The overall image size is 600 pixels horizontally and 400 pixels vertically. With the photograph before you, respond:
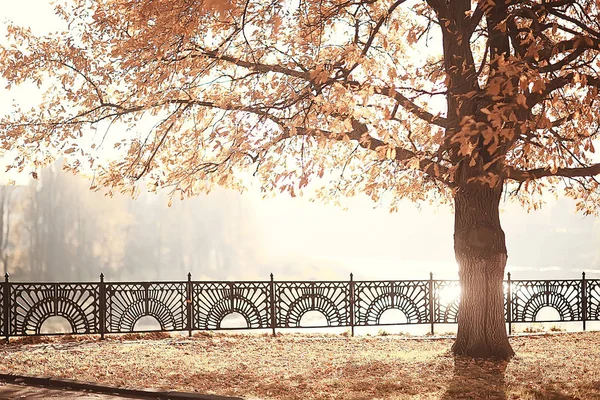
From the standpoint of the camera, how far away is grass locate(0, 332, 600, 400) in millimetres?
9758

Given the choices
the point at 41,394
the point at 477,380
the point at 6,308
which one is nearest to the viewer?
the point at 41,394

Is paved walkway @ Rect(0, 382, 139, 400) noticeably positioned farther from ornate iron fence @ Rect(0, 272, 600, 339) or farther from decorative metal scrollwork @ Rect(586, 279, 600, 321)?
decorative metal scrollwork @ Rect(586, 279, 600, 321)

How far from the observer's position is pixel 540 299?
738 inches

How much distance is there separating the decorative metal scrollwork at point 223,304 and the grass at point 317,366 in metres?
0.81

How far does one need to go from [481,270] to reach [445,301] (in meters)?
5.74

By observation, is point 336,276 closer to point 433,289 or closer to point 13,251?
point 13,251

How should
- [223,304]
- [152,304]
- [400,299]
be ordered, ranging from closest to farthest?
[152,304], [223,304], [400,299]

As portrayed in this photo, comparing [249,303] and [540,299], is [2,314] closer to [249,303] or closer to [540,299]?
[249,303]

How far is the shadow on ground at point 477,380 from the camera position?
9352 mm

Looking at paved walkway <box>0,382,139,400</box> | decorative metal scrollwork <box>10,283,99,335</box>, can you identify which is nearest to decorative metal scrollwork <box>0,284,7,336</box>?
decorative metal scrollwork <box>10,283,99,335</box>

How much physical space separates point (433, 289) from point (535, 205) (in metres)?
3.29

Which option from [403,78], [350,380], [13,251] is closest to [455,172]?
[403,78]

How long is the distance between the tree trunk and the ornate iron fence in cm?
483

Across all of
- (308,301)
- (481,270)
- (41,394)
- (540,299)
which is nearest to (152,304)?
(308,301)
